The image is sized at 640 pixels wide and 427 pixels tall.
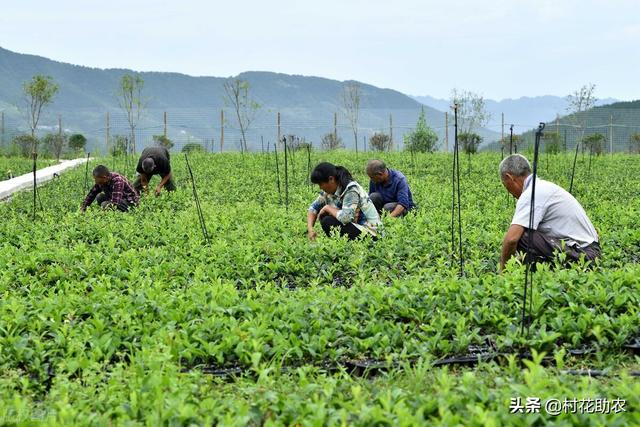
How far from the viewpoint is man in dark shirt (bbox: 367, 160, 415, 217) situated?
29.3ft

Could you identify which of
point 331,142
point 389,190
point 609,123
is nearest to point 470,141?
point 331,142

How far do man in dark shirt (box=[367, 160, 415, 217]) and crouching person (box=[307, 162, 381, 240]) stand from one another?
52.4 inches

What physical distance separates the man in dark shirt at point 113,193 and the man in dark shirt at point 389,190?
353 cm

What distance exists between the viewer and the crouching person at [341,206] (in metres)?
7.26

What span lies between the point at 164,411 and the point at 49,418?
1.56 feet

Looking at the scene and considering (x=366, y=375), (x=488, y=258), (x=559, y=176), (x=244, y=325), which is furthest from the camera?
(x=559, y=176)

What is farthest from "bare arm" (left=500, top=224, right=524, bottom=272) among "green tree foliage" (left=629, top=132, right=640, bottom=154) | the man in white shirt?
"green tree foliage" (left=629, top=132, right=640, bottom=154)

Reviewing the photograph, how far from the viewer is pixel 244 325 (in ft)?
13.2

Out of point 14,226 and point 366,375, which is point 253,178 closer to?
point 14,226

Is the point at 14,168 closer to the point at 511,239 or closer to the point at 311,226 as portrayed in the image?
the point at 311,226

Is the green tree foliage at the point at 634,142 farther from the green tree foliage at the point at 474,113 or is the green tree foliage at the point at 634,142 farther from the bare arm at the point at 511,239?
the bare arm at the point at 511,239

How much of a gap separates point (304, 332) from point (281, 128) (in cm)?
4022

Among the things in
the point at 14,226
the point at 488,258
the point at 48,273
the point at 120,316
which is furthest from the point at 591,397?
the point at 14,226

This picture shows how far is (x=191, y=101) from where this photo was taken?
149m
